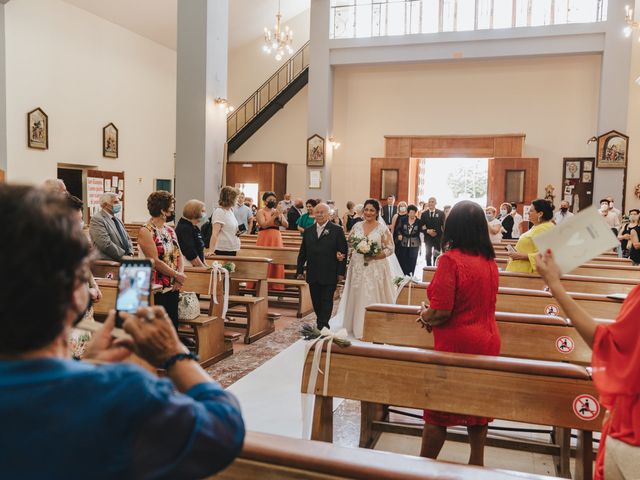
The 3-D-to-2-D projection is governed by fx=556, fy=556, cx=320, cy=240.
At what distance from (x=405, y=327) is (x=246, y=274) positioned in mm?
3092

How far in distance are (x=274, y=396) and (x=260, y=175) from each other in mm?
13731

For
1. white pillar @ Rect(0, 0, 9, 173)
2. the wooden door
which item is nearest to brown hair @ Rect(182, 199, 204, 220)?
white pillar @ Rect(0, 0, 9, 173)

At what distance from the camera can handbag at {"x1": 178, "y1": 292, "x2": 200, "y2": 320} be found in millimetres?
5203

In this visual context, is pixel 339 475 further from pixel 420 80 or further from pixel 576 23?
pixel 420 80

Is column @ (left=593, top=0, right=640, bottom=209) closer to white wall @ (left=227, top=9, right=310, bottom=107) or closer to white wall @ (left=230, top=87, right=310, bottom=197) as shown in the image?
white wall @ (left=230, top=87, right=310, bottom=197)

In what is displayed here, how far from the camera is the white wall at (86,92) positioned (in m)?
12.5

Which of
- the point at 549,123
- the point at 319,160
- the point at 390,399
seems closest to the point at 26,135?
the point at 319,160

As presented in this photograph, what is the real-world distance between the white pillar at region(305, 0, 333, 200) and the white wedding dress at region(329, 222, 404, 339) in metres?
9.38

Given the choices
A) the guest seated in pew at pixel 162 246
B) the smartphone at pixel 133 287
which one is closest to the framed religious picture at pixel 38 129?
the guest seated in pew at pixel 162 246

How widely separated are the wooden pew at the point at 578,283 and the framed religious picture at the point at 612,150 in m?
9.74

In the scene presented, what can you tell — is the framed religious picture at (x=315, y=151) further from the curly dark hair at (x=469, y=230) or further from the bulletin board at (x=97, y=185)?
the curly dark hair at (x=469, y=230)

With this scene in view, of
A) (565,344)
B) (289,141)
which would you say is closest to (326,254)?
(565,344)

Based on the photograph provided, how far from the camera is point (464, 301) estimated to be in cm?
282

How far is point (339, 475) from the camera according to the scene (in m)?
1.58
